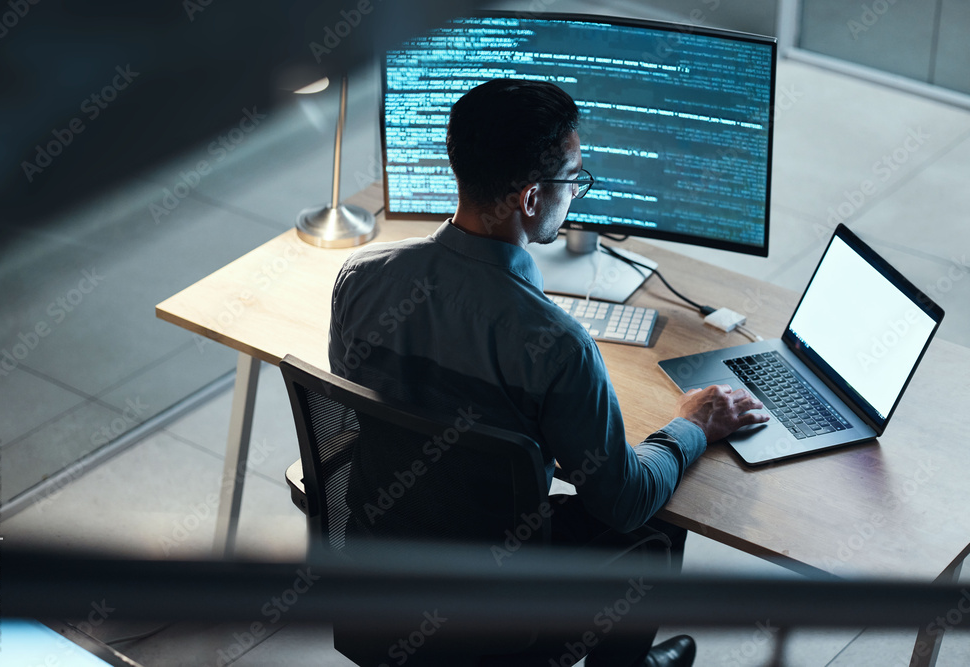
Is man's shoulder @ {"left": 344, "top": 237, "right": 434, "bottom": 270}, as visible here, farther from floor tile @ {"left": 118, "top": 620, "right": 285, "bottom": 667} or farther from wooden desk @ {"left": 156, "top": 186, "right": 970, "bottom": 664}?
floor tile @ {"left": 118, "top": 620, "right": 285, "bottom": 667}

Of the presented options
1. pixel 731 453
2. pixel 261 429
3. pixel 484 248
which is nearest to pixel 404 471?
pixel 484 248

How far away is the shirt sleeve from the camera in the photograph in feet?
4.57

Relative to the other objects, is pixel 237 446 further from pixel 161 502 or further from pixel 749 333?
pixel 749 333

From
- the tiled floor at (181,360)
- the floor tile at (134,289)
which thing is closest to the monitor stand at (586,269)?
the tiled floor at (181,360)

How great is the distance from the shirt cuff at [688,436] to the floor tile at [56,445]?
1.73 m

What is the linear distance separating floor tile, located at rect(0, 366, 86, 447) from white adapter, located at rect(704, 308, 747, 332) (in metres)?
1.72

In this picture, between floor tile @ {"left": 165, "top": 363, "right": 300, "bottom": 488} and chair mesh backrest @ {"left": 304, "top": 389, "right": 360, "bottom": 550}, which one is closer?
chair mesh backrest @ {"left": 304, "top": 389, "right": 360, "bottom": 550}

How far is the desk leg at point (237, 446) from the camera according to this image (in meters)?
2.12

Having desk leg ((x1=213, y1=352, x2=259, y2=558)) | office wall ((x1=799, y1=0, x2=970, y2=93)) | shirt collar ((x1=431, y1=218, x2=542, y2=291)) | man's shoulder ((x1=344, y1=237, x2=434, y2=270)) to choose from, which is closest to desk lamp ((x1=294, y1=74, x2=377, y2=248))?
desk leg ((x1=213, y1=352, x2=259, y2=558))

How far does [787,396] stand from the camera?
1761mm

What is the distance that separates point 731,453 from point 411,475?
0.60m

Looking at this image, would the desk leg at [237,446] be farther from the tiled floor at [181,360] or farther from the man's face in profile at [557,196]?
the man's face in profile at [557,196]

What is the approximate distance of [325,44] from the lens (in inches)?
99.9

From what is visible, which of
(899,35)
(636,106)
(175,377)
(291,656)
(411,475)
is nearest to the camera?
(411,475)
